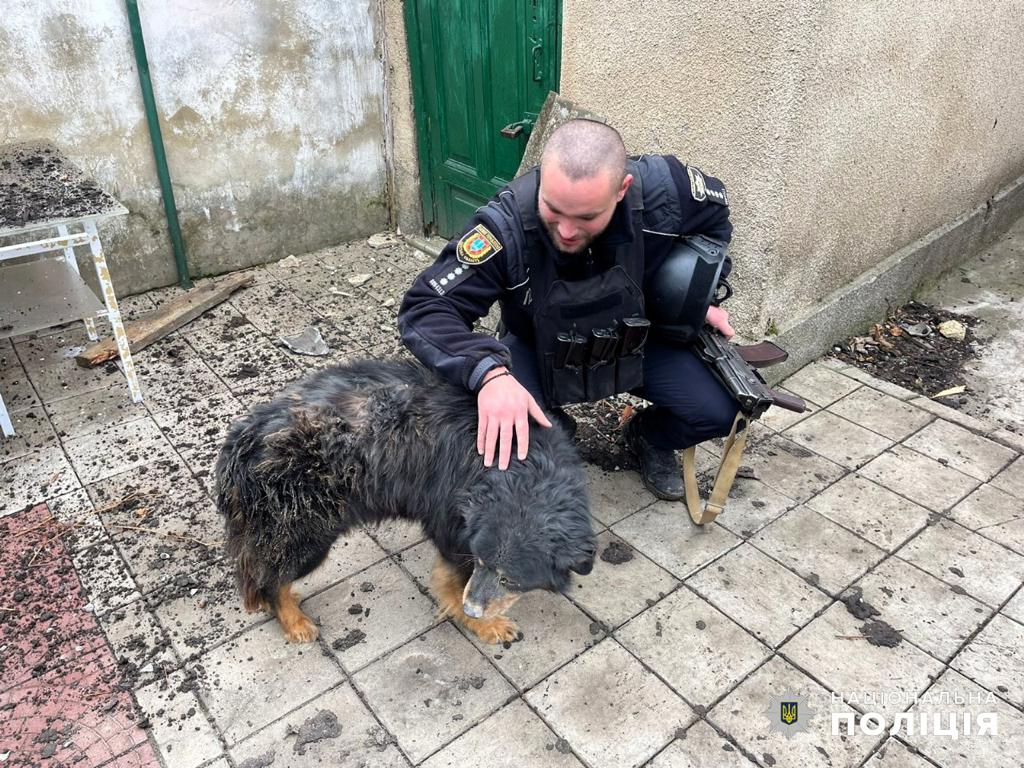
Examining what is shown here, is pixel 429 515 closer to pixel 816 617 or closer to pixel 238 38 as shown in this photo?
pixel 816 617

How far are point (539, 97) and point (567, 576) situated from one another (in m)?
3.50

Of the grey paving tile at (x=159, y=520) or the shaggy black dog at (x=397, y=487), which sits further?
the grey paving tile at (x=159, y=520)

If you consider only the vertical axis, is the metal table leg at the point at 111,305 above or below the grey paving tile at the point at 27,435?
above

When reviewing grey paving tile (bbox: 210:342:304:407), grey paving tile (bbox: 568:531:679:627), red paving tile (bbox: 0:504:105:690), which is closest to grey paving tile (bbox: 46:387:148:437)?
grey paving tile (bbox: 210:342:304:407)

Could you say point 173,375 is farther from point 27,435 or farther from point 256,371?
point 27,435

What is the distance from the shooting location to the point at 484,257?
270cm

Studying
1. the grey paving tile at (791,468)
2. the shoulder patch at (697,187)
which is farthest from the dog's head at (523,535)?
the grey paving tile at (791,468)

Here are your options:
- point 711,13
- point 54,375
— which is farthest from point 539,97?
point 54,375

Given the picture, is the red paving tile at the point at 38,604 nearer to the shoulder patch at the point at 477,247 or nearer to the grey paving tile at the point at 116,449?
the grey paving tile at the point at 116,449

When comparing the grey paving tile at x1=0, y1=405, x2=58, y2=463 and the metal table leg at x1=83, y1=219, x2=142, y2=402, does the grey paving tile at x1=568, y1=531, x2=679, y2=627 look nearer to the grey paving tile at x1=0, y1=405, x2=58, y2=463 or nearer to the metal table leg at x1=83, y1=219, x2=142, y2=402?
the metal table leg at x1=83, y1=219, x2=142, y2=402

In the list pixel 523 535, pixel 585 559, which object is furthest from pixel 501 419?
pixel 585 559

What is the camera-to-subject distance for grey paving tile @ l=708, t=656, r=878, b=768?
2.26 metres

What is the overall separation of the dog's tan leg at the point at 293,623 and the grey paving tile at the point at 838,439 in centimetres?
252

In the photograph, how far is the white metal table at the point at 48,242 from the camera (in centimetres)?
338
